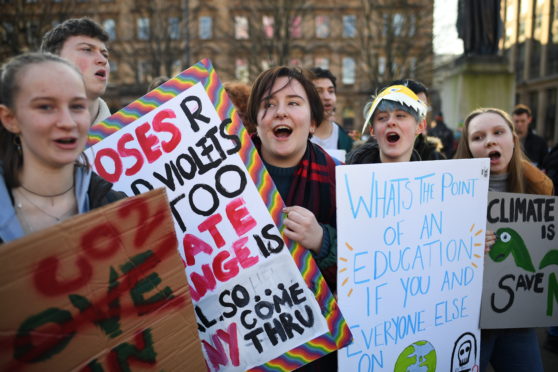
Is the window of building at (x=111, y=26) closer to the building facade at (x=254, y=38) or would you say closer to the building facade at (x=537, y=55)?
the building facade at (x=254, y=38)

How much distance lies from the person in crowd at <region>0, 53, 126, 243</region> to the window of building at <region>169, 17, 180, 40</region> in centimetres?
2057

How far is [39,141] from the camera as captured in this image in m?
1.10

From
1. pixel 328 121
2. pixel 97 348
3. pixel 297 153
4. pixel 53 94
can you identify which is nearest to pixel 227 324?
pixel 97 348

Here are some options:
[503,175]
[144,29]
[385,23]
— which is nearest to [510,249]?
[503,175]

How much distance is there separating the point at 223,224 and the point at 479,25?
8849mm

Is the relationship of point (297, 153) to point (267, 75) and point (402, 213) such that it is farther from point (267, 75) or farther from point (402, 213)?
Answer: point (402, 213)

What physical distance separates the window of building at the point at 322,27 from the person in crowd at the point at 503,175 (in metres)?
27.8

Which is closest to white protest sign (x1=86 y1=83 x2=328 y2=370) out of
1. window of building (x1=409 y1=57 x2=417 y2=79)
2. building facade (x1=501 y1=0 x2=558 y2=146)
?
window of building (x1=409 y1=57 x2=417 y2=79)

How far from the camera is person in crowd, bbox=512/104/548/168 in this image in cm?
532

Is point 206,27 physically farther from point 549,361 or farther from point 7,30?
point 549,361

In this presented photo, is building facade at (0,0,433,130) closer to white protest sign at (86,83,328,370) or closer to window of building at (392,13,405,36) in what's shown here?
window of building at (392,13,405,36)

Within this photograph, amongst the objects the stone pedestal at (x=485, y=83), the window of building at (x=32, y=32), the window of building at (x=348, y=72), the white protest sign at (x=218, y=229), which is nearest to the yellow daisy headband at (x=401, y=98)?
the white protest sign at (x=218, y=229)

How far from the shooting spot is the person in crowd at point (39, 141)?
1.07 m

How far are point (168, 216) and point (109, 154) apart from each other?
1.63 feet
